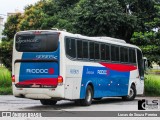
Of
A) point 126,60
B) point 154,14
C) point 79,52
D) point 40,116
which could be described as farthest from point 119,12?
point 40,116

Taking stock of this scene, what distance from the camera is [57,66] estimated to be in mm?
18703

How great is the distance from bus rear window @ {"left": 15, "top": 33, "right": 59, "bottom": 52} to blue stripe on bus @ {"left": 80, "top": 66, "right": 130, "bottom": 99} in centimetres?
223

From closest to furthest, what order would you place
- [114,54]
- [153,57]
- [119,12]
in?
[114,54] < [153,57] < [119,12]

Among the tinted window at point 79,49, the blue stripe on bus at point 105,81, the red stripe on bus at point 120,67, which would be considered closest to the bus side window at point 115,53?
the red stripe on bus at point 120,67

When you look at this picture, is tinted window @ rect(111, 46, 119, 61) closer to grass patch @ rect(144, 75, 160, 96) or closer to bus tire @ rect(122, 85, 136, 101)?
bus tire @ rect(122, 85, 136, 101)

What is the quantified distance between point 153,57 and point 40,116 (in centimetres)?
1492

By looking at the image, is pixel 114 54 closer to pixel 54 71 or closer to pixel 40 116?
pixel 54 71

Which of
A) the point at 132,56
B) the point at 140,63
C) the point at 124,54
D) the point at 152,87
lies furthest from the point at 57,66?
the point at 152,87

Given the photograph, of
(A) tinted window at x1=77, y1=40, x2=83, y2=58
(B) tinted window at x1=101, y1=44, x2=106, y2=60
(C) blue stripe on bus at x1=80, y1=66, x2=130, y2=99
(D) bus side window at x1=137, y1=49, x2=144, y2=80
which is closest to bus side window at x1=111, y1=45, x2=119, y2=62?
(C) blue stripe on bus at x1=80, y1=66, x2=130, y2=99

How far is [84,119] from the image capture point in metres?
14.8

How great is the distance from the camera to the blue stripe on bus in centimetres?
2062

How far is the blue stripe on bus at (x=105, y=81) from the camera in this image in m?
20.6

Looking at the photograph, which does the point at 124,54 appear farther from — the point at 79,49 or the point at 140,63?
the point at 79,49

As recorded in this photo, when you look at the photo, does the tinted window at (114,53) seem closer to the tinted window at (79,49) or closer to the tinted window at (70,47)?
the tinted window at (79,49)
